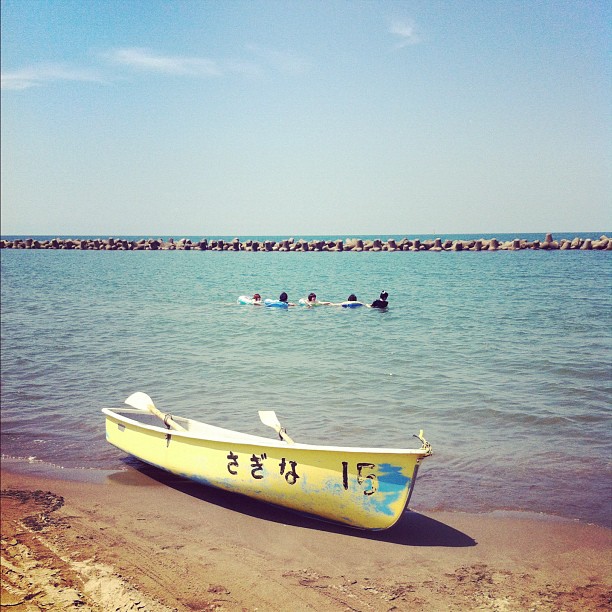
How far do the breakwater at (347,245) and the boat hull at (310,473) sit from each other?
71815 millimetres

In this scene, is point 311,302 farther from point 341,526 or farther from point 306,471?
point 306,471

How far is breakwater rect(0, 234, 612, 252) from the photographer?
248 ft

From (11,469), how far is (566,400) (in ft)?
33.7

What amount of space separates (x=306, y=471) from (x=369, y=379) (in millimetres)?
7605

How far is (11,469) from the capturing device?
28.9 feet

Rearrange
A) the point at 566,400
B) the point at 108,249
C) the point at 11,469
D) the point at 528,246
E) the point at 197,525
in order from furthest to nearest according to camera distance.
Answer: the point at 108,249
the point at 528,246
the point at 566,400
the point at 11,469
the point at 197,525

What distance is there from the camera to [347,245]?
280 feet

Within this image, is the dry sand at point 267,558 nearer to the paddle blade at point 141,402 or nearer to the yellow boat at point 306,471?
the yellow boat at point 306,471

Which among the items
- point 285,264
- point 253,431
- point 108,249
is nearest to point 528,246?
point 285,264

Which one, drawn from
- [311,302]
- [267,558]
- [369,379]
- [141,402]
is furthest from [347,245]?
[267,558]

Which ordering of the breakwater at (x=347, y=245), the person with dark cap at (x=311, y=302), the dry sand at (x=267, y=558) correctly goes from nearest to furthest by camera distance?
1. the dry sand at (x=267, y=558)
2. the person with dark cap at (x=311, y=302)
3. the breakwater at (x=347, y=245)

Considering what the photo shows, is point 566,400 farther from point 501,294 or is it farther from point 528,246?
point 528,246

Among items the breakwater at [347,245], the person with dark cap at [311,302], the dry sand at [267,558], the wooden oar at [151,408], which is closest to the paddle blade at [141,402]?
the wooden oar at [151,408]

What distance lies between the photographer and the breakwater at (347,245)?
75.6 metres
